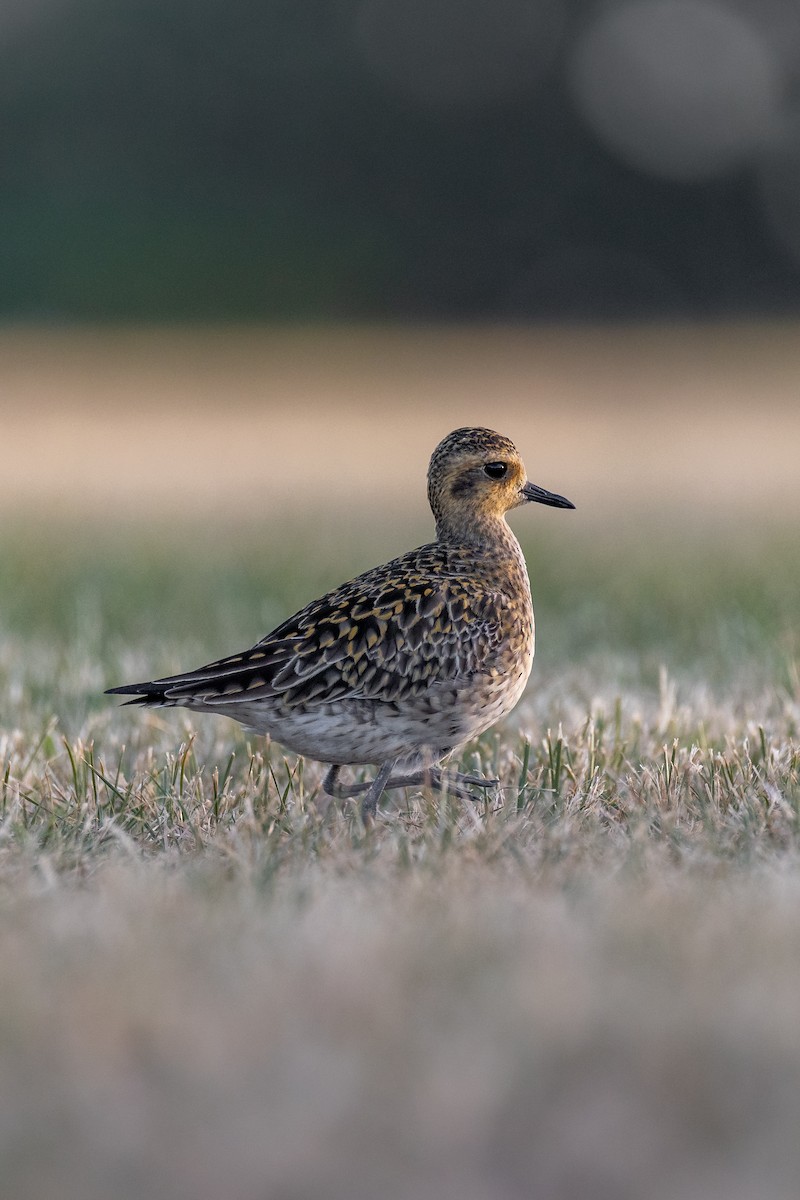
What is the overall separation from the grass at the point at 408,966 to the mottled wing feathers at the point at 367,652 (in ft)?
1.00

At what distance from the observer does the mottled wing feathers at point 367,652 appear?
525 centimetres

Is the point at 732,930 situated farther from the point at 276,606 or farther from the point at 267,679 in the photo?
the point at 276,606

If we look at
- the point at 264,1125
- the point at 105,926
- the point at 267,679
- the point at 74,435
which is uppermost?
the point at 74,435

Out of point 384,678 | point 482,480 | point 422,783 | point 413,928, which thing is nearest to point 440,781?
point 422,783

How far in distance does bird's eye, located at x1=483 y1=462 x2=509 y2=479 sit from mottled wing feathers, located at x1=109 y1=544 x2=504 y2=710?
1.92 feet

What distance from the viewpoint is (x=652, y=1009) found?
10.2ft

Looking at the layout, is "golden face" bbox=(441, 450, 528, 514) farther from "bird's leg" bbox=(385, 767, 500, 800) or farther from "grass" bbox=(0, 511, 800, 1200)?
"bird's leg" bbox=(385, 767, 500, 800)

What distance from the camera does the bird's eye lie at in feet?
19.6

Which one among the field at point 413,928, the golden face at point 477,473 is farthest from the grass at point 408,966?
the golden face at point 477,473

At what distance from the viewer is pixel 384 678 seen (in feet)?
17.2

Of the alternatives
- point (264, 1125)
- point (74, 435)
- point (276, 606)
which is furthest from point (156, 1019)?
point (74, 435)

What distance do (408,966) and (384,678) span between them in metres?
1.98

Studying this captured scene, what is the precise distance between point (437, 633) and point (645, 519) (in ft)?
29.7

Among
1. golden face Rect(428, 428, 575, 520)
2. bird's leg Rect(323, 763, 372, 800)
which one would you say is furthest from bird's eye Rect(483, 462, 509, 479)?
bird's leg Rect(323, 763, 372, 800)
